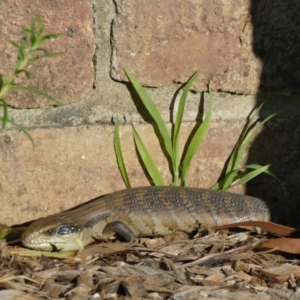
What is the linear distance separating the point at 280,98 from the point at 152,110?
60 centimetres

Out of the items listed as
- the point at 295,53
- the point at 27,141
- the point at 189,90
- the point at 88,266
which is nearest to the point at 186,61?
the point at 189,90

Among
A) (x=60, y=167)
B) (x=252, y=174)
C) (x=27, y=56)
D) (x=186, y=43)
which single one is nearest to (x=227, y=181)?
(x=252, y=174)

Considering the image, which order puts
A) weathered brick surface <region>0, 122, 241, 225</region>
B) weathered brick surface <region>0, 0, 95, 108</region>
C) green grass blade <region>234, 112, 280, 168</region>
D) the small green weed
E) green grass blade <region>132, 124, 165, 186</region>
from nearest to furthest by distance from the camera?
the small green weed, weathered brick surface <region>0, 0, 95, 108</region>, weathered brick surface <region>0, 122, 241, 225</region>, green grass blade <region>132, 124, 165, 186</region>, green grass blade <region>234, 112, 280, 168</region>

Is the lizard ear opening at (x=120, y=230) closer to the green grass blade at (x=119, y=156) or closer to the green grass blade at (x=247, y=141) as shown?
the green grass blade at (x=119, y=156)

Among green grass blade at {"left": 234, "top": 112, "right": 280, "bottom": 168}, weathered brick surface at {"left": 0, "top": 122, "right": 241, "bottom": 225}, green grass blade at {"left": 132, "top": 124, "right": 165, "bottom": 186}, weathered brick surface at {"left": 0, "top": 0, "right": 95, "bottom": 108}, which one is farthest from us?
green grass blade at {"left": 234, "top": 112, "right": 280, "bottom": 168}

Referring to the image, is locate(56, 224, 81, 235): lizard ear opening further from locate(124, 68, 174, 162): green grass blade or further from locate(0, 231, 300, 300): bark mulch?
locate(124, 68, 174, 162): green grass blade

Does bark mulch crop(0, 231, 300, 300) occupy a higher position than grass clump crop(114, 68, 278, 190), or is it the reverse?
grass clump crop(114, 68, 278, 190)

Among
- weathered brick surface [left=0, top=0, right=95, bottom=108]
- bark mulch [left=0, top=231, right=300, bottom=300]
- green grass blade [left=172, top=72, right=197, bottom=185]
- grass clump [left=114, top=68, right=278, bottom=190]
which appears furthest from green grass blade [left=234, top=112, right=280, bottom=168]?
weathered brick surface [left=0, top=0, right=95, bottom=108]

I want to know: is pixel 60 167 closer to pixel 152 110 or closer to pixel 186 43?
pixel 152 110

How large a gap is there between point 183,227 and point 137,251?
1.37 feet

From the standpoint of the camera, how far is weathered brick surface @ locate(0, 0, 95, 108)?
2977 mm

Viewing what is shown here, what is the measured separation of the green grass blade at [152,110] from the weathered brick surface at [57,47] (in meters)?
0.17

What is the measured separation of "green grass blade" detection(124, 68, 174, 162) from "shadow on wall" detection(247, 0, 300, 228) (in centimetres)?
41

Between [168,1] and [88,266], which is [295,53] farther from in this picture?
[88,266]
